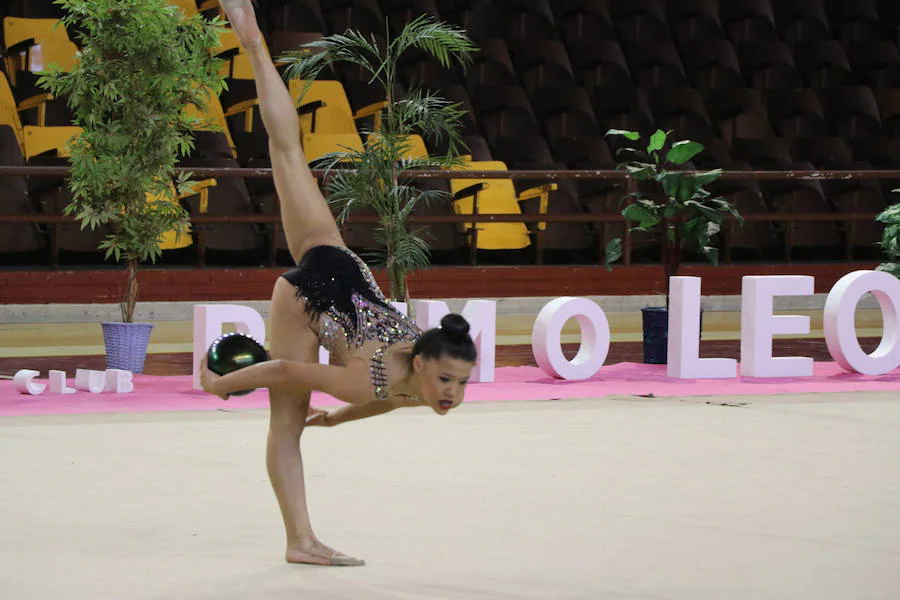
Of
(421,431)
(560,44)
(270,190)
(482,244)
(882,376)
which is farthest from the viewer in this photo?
(560,44)

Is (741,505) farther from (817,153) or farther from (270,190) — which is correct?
(817,153)

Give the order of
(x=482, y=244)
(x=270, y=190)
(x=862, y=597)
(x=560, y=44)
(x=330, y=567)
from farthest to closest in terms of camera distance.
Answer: (x=560, y=44)
(x=482, y=244)
(x=270, y=190)
(x=330, y=567)
(x=862, y=597)

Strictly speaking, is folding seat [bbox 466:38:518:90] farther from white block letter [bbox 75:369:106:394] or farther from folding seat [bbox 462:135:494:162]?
white block letter [bbox 75:369:106:394]

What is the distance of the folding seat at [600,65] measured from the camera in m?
13.5

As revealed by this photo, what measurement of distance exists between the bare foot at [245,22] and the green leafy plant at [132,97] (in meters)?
3.37

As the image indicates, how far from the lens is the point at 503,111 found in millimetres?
12438

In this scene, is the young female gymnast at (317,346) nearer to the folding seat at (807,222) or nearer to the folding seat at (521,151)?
the folding seat at (521,151)

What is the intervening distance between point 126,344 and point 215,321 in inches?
32.2

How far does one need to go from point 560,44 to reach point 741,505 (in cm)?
942

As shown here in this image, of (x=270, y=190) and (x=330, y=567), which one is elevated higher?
(x=270, y=190)

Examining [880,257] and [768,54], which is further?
[768,54]

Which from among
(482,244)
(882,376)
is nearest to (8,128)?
(482,244)

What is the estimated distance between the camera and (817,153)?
44.4 ft

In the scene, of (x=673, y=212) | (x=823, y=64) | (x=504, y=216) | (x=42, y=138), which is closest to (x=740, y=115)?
(x=823, y=64)
